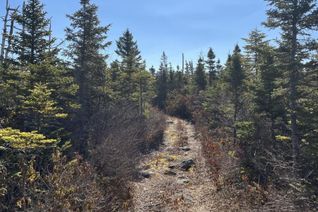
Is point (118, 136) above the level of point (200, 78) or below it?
below

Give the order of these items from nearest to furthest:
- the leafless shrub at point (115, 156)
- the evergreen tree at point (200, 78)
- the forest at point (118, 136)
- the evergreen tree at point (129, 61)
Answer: the forest at point (118, 136) < the leafless shrub at point (115, 156) < the evergreen tree at point (129, 61) < the evergreen tree at point (200, 78)

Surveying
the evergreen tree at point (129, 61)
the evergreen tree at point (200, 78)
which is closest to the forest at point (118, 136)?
the evergreen tree at point (129, 61)

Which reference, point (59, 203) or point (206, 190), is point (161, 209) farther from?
point (59, 203)

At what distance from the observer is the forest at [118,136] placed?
11.2 m

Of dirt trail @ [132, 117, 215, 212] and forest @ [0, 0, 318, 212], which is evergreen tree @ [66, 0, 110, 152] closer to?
forest @ [0, 0, 318, 212]

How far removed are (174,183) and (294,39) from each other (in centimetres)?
1036

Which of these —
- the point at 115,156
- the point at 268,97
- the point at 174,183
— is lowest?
the point at 174,183

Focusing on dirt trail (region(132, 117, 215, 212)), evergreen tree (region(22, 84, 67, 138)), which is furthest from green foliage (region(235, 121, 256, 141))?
evergreen tree (region(22, 84, 67, 138))

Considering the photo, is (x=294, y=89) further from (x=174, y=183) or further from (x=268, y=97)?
(x=174, y=183)

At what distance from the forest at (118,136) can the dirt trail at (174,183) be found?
12 cm

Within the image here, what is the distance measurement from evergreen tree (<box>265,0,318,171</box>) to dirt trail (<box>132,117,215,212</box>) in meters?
5.47

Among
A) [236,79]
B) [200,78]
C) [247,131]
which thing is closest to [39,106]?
[247,131]

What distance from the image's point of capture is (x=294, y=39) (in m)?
15.1

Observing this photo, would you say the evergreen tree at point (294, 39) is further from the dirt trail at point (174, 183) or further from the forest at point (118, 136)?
the dirt trail at point (174, 183)
